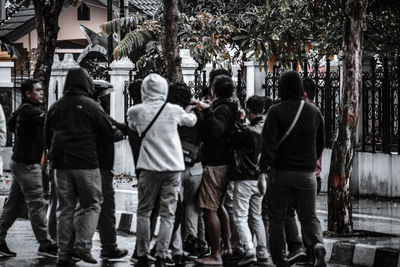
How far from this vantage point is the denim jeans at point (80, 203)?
9844 mm

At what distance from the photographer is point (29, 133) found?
35.2 ft

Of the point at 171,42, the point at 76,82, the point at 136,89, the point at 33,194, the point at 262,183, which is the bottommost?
the point at 33,194

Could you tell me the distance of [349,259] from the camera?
413 inches

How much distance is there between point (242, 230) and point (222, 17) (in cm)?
1433

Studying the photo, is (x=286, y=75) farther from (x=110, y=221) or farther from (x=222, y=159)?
(x=110, y=221)

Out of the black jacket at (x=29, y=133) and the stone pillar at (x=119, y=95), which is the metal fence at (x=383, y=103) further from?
the black jacket at (x=29, y=133)

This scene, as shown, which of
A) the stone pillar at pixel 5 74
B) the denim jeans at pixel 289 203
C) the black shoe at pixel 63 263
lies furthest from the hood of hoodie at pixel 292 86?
the stone pillar at pixel 5 74

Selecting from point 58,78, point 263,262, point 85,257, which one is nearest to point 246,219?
point 263,262

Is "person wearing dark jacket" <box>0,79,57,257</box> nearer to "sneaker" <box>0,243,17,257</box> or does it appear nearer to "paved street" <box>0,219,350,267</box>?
"sneaker" <box>0,243,17,257</box>

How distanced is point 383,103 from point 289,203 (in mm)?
6476

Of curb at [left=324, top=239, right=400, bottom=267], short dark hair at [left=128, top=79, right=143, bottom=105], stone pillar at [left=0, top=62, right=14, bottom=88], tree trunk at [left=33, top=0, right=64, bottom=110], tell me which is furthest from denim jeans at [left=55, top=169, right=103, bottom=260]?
stone pillar at [left=0, top=62, right=14, bottom=88]

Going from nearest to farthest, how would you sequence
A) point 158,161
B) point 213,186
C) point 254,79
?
point 158,161
point 213,186
point 254,79

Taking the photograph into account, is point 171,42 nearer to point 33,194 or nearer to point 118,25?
point 33,194

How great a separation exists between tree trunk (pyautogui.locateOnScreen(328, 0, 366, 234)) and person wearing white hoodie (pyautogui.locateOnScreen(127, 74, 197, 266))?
2.48m
